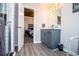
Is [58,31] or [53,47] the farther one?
[58,31]

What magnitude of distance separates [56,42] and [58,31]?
37 centimetres

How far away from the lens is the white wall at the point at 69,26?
8.11 ft

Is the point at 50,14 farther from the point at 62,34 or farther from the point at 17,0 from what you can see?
the point at 17,0

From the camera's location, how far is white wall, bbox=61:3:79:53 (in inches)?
97.3

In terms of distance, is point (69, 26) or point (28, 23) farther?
point (28, 23)

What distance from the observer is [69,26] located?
2.78 metres

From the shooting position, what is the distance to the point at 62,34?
3.14m

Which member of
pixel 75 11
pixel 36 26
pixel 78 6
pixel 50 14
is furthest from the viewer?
pixel 36 26

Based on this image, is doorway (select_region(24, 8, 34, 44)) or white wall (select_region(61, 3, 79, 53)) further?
doorway (select_region(24, 8, 34, 44))

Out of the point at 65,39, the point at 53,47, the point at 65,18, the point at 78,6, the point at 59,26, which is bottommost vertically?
the point at 53,47

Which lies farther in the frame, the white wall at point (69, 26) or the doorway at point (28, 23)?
the doorway at point (28, 23)

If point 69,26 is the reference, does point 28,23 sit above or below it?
above

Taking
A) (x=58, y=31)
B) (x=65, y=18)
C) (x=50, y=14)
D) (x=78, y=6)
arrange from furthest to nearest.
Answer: (x=50, y=14) < (x=58, y=31) < (x=65, y=18) < (x=78, y=6)

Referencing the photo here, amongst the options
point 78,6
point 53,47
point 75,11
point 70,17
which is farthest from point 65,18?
point 53,47
